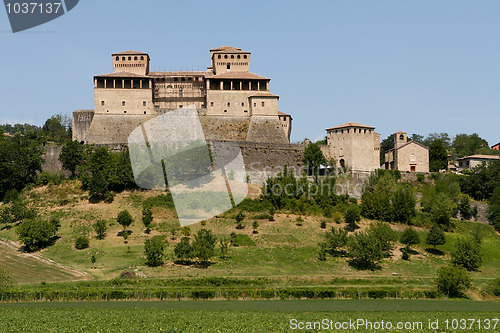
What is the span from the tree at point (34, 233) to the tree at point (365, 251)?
23.5m

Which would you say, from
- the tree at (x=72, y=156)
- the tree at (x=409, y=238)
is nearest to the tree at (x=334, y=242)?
the tree at (x=409, y=238)

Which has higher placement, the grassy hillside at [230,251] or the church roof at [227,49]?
the church roof at [227,49]

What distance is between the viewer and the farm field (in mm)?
26281

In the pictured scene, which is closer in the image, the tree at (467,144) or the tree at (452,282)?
the tree at (452,282)

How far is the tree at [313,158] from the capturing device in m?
61.3

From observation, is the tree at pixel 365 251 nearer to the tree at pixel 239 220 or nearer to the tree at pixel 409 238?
the tree at pixel 409 238

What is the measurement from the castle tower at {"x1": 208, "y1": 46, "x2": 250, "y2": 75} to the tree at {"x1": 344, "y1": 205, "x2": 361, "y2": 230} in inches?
1061

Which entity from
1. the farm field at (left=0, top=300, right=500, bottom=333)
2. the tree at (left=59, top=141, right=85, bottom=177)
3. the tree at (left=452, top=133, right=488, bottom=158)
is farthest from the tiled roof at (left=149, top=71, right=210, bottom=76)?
the tree at (left=452, top=133, right=488, bottom=158)

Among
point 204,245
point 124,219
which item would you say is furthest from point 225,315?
point 124,219

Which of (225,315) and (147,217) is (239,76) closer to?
(147,217)

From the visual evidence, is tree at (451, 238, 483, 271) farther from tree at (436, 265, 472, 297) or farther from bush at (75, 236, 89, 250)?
bush at (75, 236, 89, 250)

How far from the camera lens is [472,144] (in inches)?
4299

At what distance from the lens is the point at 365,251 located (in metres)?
43.4

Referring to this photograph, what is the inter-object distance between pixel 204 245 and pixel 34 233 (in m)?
13.3
